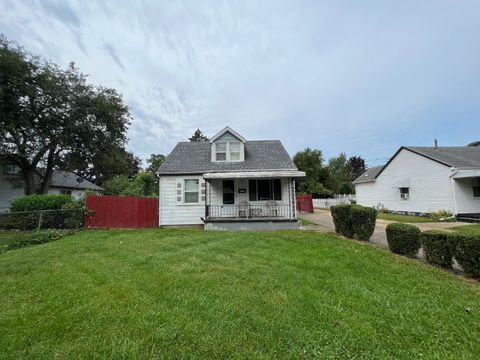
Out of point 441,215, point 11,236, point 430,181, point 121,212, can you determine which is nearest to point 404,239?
point 441,215

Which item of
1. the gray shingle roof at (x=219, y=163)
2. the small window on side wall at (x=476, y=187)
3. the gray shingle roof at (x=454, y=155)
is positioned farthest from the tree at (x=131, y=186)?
the small window on side wall at (x=476, y=187)

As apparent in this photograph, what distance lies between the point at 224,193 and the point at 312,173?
2749cm

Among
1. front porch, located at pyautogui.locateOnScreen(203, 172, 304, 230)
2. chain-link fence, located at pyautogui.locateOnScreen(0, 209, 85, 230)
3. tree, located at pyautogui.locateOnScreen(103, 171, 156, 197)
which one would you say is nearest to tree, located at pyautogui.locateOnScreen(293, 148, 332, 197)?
tree, located at pyautogui.locateOnScreen(103, 171, 156, 197)

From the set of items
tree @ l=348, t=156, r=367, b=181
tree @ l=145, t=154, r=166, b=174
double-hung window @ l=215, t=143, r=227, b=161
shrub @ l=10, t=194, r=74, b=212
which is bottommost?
shrub @ l=10, t=194, r=74, b=212

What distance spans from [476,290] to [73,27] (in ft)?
50.0

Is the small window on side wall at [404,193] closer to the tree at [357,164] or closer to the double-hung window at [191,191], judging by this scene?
the double-hung window at [191,191]

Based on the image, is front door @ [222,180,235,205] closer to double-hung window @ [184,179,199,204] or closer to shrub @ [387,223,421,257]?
double-hung window @ [184,179,199,204]

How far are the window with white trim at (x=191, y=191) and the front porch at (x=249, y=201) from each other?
691mm

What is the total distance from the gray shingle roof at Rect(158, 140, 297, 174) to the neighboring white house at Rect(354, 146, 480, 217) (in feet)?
37.0

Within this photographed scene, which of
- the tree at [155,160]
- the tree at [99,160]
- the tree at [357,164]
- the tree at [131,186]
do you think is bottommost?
the tree at [131,186]

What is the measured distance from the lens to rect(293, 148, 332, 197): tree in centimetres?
3681

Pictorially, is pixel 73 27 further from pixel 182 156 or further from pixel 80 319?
pixel 80 319

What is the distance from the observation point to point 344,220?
9773 millimetres

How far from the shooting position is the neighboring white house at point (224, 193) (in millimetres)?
12141
